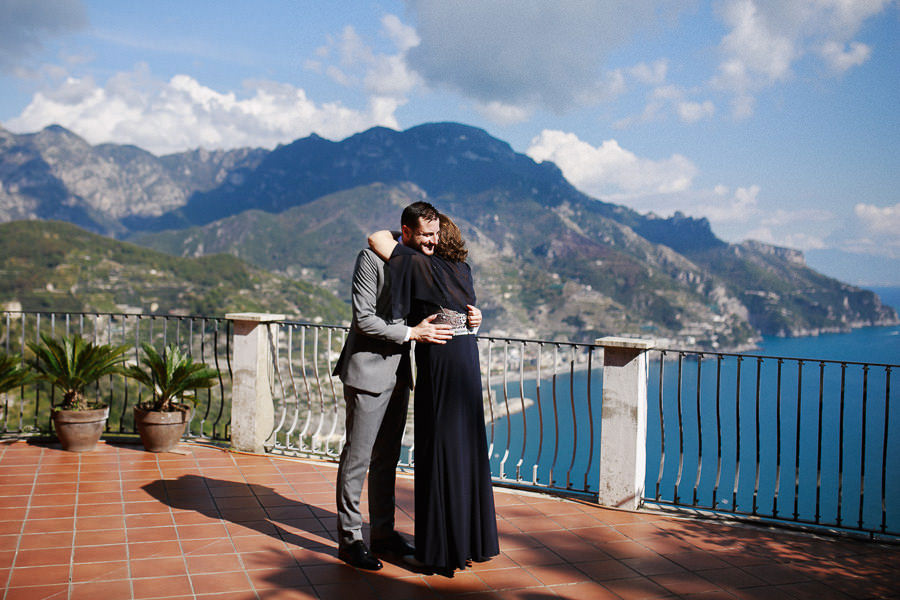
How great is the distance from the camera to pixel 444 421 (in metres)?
2.82

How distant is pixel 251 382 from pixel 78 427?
137cm

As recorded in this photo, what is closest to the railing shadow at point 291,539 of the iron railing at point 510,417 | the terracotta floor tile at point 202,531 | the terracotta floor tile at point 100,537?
the terracotta floor tile at point 202,531

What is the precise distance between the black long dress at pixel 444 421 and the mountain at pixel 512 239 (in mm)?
64990

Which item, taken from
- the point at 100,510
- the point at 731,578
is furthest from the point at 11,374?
the point at 731,578

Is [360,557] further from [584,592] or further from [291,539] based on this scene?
[584,592]

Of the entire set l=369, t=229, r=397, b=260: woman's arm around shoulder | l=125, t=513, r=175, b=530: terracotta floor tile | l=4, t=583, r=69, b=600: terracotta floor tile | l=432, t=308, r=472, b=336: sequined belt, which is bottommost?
l=125, t=513, r=175, b=530: terracotta floor tile

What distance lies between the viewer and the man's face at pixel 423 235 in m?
2.80

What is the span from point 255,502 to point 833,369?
216 ft

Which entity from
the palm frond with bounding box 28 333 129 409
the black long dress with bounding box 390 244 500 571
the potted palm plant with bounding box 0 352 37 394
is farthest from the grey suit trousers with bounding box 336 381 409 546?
the potted palm plant with bounding box 0 352 37 394

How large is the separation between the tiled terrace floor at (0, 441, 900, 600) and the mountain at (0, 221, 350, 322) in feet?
148

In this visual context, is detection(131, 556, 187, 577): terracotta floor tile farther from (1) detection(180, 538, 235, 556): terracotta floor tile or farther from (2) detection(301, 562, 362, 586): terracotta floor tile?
(2) detection(301, 562, 362, 586): terracotta floor tile

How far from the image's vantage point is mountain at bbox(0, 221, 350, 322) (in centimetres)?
4950

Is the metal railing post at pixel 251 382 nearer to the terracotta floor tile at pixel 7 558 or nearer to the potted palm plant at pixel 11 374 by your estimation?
the potted palm plant at pixel 11 374

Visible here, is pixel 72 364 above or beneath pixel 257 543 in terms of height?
above
